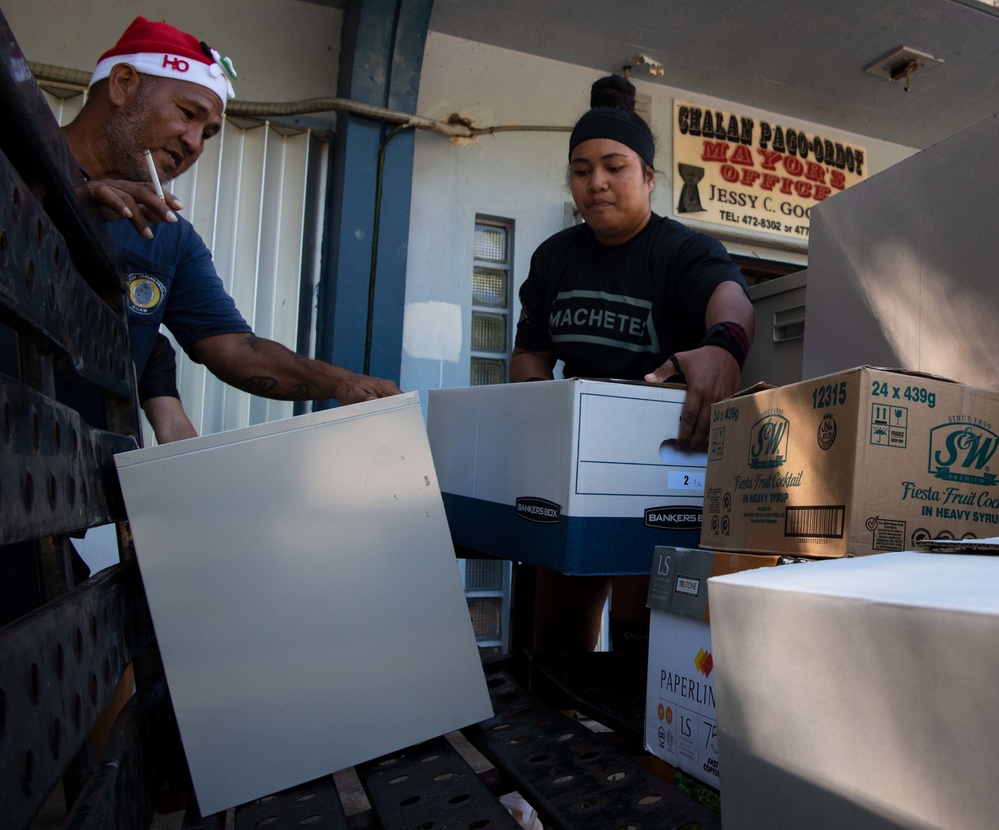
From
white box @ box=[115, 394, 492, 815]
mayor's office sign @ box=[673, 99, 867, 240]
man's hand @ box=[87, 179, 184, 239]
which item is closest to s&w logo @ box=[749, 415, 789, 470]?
white box @ box=[115, 394, 492, 815]

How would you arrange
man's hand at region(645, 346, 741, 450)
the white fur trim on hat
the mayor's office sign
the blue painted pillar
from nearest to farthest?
man's hand at region(645, 346, 741, 450), the white fur trim on hat, the blue painted pillar, the mayor's office sign

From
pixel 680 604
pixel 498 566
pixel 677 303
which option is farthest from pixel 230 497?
pixel 498 566

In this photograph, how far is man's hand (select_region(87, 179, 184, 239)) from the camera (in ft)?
3.62

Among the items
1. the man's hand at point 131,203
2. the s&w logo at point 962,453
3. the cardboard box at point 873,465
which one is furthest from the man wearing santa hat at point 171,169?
the s&w logo at point 962,453

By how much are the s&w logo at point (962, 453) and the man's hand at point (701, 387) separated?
1.41 ft

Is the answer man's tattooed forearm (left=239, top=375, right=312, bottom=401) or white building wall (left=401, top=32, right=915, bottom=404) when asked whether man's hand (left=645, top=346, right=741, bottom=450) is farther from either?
white building wall (left=401, top=32, right=915, bottom=404)

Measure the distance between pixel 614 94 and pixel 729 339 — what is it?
864 millimetres

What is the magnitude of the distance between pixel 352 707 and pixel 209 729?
0.18m

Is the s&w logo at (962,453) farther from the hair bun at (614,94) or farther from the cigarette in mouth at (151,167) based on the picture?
the cigarette in mouth at (151,167)

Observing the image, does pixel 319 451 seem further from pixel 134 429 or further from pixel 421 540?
pixel 134 429

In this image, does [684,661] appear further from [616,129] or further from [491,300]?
[491,300]

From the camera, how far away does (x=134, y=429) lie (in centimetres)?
125

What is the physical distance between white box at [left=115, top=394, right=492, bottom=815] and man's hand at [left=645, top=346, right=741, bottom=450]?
1.75ft

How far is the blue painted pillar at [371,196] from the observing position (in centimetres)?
323
